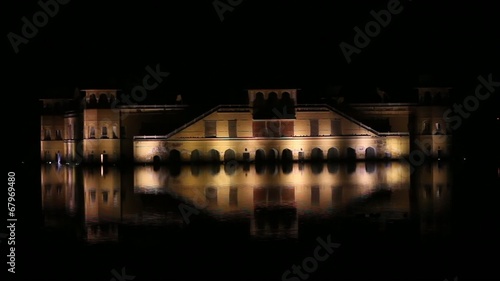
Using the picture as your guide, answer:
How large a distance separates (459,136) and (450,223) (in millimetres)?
54985

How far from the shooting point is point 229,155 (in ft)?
231

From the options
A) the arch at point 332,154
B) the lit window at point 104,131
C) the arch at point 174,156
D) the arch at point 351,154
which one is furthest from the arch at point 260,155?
the lit window at point 104,131

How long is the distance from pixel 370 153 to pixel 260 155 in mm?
10489

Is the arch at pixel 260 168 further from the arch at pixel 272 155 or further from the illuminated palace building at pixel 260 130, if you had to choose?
the illuminated palace building at pixel 260 130

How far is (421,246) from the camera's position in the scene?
22734 mm

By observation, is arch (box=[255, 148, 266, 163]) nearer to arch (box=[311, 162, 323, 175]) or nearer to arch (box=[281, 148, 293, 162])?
arch (box=[281, 148, 293, 162])

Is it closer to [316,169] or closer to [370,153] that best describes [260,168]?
[316,169]

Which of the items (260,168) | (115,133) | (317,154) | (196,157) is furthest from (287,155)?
(115,133)

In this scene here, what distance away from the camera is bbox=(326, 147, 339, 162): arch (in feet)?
235

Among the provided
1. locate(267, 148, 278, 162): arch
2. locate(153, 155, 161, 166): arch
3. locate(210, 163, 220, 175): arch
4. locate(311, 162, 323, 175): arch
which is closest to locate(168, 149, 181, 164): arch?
locate(153, 155, 161, 166): arch

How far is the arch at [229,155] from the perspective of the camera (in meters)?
70.0

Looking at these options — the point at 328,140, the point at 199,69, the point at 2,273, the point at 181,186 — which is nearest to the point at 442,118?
the point at 328,140

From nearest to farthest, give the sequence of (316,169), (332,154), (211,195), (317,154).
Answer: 1. (211,195)
2. (316,169)
3. (317,154)
4. (332,154)

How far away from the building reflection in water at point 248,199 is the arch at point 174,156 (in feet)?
42.0
